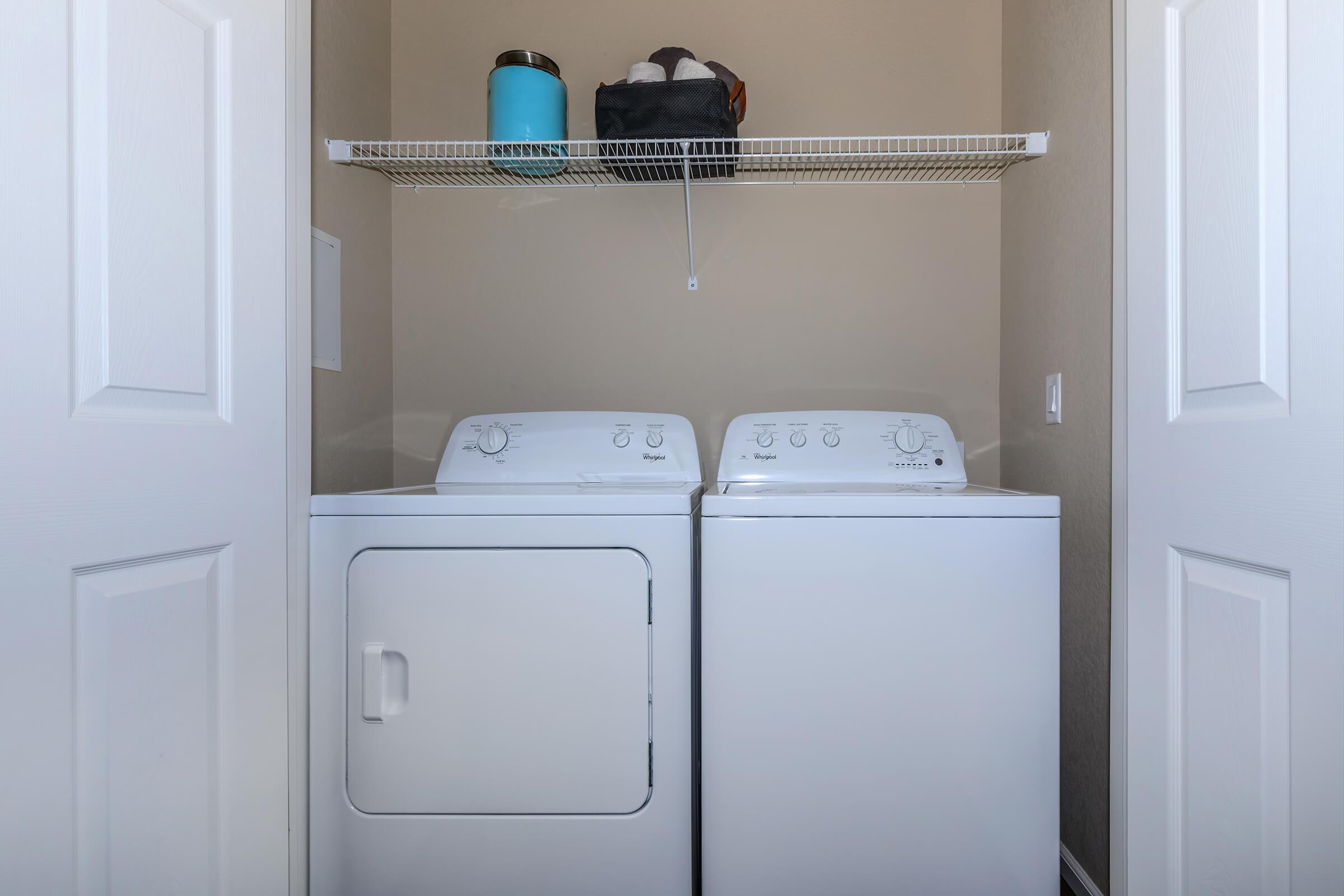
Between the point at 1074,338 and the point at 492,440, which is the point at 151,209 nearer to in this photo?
the point at 492,440

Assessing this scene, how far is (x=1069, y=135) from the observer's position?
4.97 feet

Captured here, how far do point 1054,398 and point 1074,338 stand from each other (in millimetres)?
151

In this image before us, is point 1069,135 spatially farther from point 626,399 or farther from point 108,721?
point 108,721

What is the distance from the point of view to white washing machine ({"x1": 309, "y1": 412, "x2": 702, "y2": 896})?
Result: 128 centimetres

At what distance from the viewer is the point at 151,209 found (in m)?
1.00

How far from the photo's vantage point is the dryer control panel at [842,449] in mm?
1728

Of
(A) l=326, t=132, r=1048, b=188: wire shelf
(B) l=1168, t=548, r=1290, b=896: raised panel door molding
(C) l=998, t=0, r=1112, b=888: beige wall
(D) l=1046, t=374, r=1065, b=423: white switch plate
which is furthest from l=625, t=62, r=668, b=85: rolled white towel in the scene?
(B) l=1168, t=548, r=1290, b=896: raised panel door molding

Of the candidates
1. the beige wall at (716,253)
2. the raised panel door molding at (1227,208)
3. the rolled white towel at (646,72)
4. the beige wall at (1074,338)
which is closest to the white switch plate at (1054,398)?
the beige wall at (1074,338)

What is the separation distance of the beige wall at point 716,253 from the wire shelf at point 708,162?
0.04 metres

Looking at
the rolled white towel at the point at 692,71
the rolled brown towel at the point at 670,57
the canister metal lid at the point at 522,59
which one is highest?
the rolled brown towel at the point at 670,57

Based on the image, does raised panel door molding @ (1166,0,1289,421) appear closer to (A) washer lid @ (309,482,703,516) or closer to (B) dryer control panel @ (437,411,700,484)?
(A) washer lid @ (309,482,703,516)

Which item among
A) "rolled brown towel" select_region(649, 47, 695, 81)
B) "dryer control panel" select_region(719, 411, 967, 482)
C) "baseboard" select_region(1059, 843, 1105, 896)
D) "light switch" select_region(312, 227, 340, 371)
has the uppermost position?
"rolled brown towel" select_region(649, 47, 695, 81)

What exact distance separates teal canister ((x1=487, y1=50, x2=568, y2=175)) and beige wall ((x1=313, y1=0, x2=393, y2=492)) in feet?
1.08

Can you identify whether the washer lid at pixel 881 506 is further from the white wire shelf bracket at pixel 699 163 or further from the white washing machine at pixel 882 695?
the white wire shelf bracket at pixel 699 163
